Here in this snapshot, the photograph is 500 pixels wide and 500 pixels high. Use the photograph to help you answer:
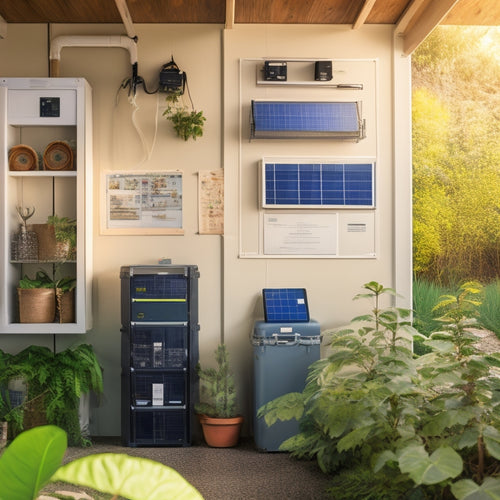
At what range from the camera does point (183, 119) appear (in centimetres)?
564

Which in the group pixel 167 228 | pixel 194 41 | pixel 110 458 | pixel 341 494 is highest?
pixel 194 41

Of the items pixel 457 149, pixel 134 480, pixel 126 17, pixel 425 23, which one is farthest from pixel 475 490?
pixel 457 149

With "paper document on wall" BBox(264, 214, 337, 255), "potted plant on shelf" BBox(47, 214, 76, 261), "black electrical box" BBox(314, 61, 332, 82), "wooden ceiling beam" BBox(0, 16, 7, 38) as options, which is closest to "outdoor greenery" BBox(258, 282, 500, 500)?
"paper document on wall" BBox(264, 214, 337, 255)

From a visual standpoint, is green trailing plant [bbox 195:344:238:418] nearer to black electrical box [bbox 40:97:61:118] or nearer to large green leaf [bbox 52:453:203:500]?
black electrical box [bbox 40:97:61:118]

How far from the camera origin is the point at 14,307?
559cm

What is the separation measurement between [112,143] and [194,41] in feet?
3.37

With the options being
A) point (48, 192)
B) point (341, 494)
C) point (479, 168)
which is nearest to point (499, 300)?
point (479, 168)

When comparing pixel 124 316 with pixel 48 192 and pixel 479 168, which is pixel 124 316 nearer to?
pixel 48 192

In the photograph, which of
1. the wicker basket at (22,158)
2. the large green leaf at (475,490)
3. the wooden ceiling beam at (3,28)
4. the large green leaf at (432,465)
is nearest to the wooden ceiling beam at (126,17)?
the wooden ceiling beam at (3,28)

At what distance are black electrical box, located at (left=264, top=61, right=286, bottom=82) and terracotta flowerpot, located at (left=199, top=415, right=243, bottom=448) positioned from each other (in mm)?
2586

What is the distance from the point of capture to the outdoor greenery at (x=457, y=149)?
23.3 feet

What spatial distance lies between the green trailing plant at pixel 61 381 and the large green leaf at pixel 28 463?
4.77m

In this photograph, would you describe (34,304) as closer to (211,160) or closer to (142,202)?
(142,202)

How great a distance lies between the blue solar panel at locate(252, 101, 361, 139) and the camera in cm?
556
